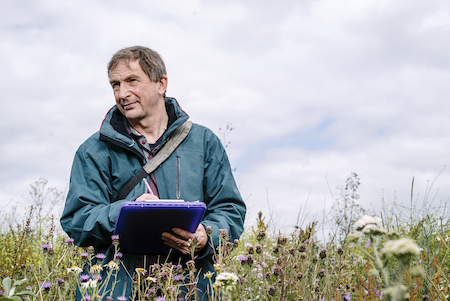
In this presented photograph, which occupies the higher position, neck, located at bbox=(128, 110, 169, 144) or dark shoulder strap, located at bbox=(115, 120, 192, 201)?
neck, located at bbox=(128, 110, 169, 144)

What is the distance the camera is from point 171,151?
Result: 3439 millimetres

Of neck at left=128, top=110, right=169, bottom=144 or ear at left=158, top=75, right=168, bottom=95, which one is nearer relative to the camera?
neck at left=128, top=110, right=169, bottom=144

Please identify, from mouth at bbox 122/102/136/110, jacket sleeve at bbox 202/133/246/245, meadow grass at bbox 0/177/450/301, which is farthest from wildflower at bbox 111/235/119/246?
mouth at bbox 122/102/136/110

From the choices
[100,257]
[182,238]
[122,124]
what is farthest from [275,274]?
[122,124]

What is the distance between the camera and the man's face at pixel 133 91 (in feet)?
11.4

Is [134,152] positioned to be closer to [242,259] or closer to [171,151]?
[171,151]

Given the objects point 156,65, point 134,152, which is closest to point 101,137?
point 134,152

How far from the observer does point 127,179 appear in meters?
3.35

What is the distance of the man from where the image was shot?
317cm

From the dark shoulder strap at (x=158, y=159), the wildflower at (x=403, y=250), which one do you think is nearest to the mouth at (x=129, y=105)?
the dark shoulder strap at (x=158, y=159)

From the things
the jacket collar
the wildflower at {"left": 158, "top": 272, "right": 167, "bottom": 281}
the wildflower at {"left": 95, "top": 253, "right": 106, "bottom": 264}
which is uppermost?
the jacket collar

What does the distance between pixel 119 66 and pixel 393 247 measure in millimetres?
2882

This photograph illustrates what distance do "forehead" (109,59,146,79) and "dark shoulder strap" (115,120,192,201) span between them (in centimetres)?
54

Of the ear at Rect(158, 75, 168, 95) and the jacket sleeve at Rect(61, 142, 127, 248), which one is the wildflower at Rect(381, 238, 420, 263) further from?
the ear at Rect(158, 75, 168, 95)
